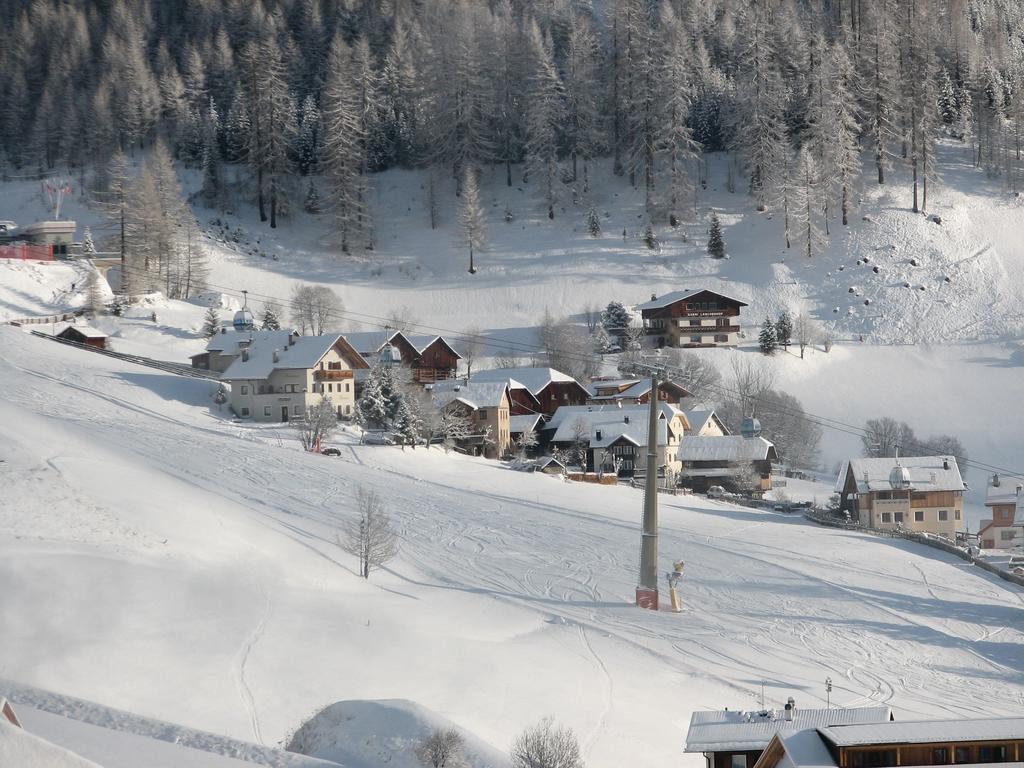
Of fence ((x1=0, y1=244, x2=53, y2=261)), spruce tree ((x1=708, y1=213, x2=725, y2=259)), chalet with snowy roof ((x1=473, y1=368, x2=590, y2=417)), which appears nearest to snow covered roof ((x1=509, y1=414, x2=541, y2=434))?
chalet with snowy roof ((x1=473, y1=368, x2=590, y2=417))

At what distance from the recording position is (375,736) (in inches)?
746

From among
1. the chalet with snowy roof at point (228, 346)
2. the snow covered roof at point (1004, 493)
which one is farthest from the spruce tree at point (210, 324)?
the snow covered roof at point (1004, 493)

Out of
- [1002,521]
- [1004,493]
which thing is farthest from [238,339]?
[1002,521]

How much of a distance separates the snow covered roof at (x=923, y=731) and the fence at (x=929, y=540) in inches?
1052

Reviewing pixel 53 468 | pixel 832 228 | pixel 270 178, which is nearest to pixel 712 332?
pixel 832 228

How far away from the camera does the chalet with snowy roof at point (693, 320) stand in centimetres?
7275

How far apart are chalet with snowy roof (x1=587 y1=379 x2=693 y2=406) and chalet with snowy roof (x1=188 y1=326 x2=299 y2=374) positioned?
1769 centimetres

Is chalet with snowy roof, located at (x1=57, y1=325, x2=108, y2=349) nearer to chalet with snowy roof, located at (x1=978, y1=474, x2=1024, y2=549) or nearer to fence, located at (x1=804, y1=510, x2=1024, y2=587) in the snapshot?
fence, located at (x1=804, y1=510, x2=1024, y2=587)

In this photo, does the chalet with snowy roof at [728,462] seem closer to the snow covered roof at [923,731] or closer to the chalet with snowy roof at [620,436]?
the chalet with snowy roof at [620,436]

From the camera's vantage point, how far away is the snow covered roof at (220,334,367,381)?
5728 centimetres

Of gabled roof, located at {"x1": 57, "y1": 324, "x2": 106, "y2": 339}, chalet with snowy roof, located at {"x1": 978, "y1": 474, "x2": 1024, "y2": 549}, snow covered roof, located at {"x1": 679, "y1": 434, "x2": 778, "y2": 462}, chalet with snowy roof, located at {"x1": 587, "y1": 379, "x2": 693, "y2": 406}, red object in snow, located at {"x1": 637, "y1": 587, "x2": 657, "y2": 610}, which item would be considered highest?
gabled roof, located at {"x1": 57, "y1": 324, "x2": 106, "y2": 339}

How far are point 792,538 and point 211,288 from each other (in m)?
45.1

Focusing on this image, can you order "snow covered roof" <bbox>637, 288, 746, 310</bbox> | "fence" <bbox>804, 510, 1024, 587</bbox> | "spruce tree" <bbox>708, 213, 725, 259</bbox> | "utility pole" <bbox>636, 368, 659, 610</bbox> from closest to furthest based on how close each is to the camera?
"utility pole" <bbox>636, 368, 659, 610</bbox>, "fence" <bbox>804, 510, 1024, 587</bbox>, "snow covered roof" <bbox>637, 288, 746, 310</bbox>, "spruce tree" <bbox>708, 213, 725, 259</bbox>

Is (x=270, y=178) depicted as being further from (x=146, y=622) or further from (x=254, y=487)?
(x=146, y=622)
